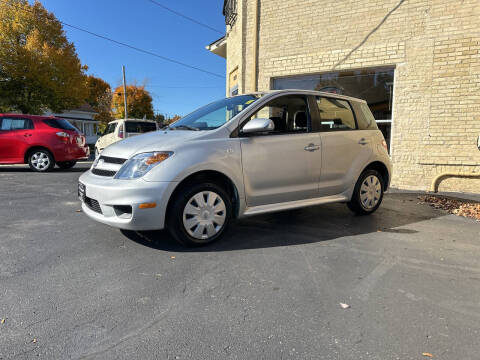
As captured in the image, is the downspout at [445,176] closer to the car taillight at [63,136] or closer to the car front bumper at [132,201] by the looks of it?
the car front bumper at [132,201]

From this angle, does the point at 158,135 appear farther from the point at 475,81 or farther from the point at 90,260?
the point at 475,81

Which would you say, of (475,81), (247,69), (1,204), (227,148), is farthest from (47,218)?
(475,81)

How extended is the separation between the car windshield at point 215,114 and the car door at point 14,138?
23.4ft

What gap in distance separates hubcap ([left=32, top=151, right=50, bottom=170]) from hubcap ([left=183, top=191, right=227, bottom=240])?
8.09 metres

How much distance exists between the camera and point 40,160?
9.80m

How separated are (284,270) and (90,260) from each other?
6.26 ft

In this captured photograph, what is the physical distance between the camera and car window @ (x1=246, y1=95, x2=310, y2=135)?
4.43 metres

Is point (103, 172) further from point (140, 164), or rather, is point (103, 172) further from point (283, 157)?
point (283, 157)

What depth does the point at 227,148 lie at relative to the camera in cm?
377

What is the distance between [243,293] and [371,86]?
7.32 metres

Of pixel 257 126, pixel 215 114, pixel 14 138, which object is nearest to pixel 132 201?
pixel 257 126

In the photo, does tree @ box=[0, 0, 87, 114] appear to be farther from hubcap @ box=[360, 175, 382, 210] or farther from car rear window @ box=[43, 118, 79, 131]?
hubcap @ box=[360, 175, 382, 210]

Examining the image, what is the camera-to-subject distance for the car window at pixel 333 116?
15.1 feet

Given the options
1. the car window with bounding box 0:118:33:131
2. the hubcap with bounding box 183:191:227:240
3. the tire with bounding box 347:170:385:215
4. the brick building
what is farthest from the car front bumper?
the car window with bounding box 0:118:33:131
